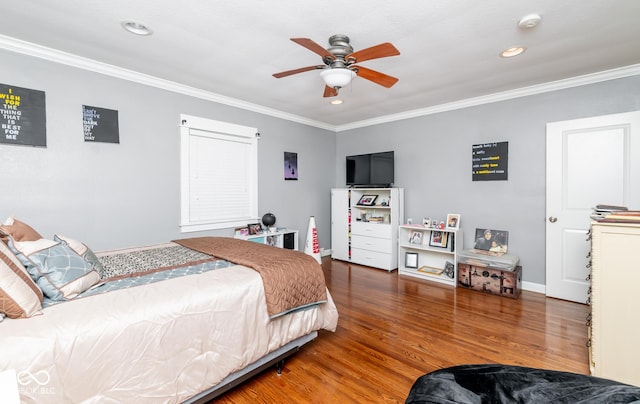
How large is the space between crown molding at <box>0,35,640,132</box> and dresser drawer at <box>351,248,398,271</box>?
226cm

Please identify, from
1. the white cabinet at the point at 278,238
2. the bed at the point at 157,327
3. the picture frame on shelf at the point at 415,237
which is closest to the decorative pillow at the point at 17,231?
the bed at the point at 157,327

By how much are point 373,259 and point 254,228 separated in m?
1.99

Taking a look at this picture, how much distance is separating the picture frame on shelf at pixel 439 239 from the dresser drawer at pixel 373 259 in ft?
2.21

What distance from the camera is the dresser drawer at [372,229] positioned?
4590 mm

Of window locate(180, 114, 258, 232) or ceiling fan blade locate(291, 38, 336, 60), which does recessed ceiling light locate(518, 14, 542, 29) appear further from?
window locate(180, 114, 258, 232)

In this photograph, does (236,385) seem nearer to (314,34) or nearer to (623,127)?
(314,34)

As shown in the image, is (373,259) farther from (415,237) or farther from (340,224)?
(340,224)

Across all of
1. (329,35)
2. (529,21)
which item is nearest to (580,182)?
(529,21)

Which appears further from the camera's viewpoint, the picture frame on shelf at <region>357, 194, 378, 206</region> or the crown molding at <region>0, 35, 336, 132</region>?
the picture frame on shelf at <region>357, 194, 378, 206</region>

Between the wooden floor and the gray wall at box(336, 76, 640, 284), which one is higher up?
the gray wall at box(336, 76, 640, 284)

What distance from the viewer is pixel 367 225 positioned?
4.83 m

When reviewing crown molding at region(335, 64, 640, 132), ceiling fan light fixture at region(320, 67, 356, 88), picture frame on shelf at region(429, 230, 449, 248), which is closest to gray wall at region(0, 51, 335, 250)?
ceiling fan light fixture at region(320, 67, 356, 88)

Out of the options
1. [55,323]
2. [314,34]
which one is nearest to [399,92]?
[314,34]

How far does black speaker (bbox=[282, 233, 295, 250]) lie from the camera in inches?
178
